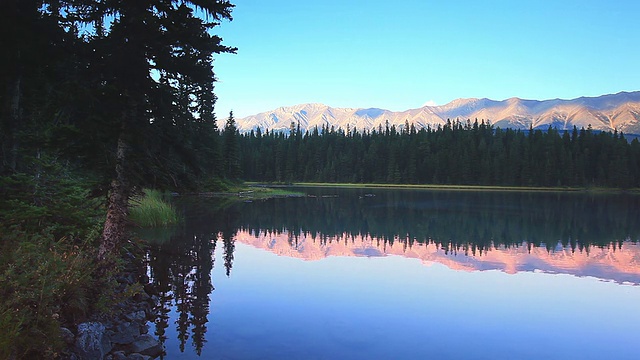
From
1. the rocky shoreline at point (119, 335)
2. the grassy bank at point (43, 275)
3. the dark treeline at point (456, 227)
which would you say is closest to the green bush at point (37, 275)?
the grassy bank at point (43, 275)

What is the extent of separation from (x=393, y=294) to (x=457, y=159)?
139m

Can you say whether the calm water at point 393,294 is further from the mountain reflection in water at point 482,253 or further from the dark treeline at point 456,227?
the dark treeline at point 456,227

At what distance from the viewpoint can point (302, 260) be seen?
22.0 meters

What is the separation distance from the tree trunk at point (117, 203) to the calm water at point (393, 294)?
2465 millimetres

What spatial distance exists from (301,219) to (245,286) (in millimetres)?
24182

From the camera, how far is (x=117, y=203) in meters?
11.5

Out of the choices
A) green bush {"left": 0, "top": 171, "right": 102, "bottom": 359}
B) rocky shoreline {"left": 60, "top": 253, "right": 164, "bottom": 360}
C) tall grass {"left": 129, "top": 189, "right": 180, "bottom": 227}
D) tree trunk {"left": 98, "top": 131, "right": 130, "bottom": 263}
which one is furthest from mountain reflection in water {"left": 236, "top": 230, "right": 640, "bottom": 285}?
green bush {"left": 0, "top": 171, "right": 102, "bottom": 359}

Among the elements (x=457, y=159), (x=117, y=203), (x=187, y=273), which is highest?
(x=457, y=159)

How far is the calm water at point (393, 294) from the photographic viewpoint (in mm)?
10992

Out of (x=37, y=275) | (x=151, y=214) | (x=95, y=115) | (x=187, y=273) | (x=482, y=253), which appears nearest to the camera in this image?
(x=37, y=275)

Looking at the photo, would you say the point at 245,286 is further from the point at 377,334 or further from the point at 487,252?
the point at 487,252

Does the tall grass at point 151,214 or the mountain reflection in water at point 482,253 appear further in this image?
the tall grass at point 151,214

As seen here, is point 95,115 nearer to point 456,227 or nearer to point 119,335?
point 119,335

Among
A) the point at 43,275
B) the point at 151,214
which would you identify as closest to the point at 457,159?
the point at 151,214
